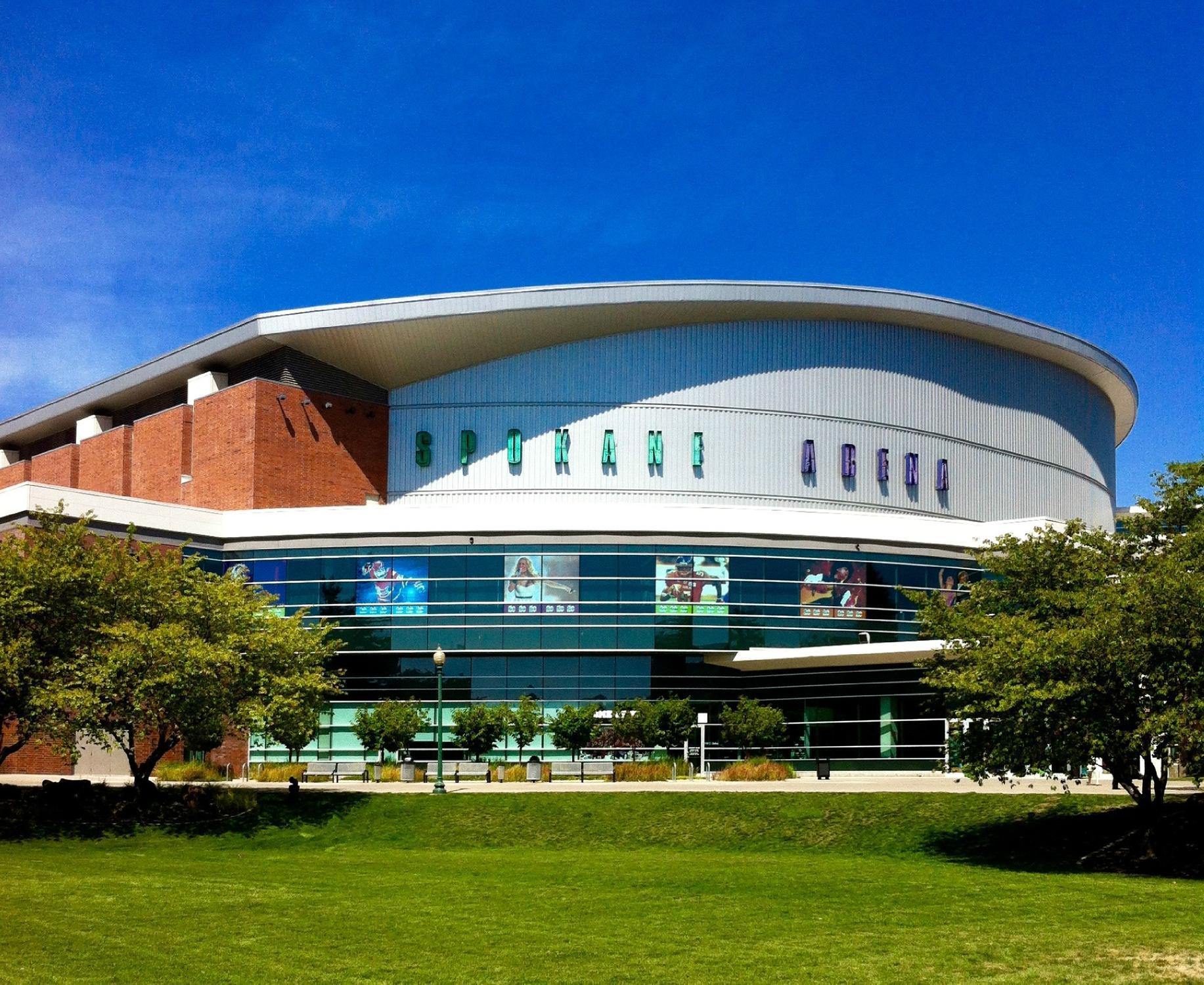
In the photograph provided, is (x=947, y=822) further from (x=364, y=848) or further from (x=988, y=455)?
(x=988, y=455)

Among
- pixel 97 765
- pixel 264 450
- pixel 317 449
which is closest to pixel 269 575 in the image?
pixel 264 450

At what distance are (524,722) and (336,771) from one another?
→ 7.18 meters

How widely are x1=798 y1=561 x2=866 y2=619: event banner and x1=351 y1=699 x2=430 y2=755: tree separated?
17062mm

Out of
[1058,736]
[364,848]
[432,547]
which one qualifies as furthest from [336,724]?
[1058,736]

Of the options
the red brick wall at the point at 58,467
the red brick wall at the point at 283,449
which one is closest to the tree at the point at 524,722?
the red brick wall at the point at 283,449

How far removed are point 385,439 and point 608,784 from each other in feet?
112

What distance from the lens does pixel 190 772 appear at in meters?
49.2

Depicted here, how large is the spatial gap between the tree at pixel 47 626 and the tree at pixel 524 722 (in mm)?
20108

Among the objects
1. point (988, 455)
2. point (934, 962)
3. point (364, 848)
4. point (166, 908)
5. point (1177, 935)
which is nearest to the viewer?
point (934, 962)

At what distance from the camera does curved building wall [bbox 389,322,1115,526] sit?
69.3 meters

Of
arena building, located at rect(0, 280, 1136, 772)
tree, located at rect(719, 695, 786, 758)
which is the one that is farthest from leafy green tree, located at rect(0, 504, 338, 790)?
tree, located at rect(719, 695, 786, 758)

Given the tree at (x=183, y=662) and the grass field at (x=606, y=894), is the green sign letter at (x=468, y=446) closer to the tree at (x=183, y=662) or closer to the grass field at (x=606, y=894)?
the tree at (x=183, y=662)

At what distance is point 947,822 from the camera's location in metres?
32.2

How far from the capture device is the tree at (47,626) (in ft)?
114
